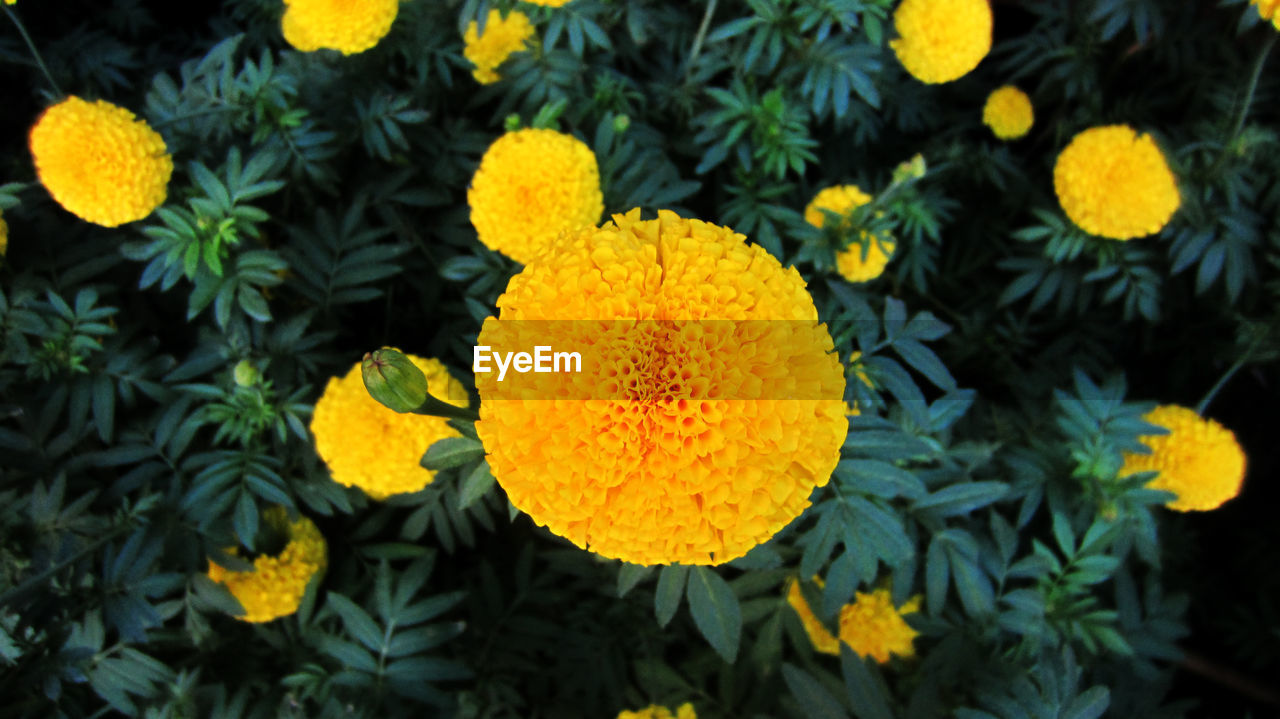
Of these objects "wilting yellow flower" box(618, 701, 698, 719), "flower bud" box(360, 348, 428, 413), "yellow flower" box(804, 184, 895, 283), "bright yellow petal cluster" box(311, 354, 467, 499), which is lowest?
"wilting yellow flower" box(618, 701, 698, 719)

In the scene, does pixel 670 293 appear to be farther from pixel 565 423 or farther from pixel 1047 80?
pixel 1047 80

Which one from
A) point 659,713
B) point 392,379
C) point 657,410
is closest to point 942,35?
point 657,410

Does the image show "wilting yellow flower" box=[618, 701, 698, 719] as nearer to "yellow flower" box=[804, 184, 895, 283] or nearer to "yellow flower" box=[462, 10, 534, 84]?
"yellow flower" box=[804, 184, 895, 283]

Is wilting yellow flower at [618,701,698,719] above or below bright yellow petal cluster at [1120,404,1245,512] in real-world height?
below

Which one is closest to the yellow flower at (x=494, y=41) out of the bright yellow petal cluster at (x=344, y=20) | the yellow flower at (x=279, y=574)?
the bright yellow petal cluster at (x=344, y=20)

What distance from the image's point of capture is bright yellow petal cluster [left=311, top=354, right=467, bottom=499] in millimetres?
1409

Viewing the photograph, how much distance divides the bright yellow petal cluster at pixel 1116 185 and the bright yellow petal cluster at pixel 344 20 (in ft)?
5.20

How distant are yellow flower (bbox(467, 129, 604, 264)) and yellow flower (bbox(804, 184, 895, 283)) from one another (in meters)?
0.51

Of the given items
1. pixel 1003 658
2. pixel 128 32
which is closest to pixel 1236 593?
pixel 1003 658

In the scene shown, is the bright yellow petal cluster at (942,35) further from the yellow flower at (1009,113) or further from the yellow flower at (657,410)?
the yellow flower at (657,410)

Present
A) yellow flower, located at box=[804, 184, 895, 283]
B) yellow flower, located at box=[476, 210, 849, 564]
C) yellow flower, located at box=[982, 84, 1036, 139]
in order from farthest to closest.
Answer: yellow flower, located at box=[982, 84, 1036, 139] → yellow flower, located at box=[804, 184, 895, 283] → yellow flower, located at box=[476, 210, 849, 564]

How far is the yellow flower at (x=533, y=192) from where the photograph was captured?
4.66ft

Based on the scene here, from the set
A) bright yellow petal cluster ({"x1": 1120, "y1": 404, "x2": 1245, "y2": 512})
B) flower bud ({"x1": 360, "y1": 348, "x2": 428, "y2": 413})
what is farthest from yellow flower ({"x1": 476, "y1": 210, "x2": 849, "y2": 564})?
bright yellow petal cluster ({"x1": 1120, "y1": 404, "x2": 1245, "y2": 512})

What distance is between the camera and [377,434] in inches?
55.7
